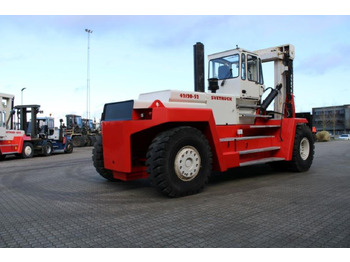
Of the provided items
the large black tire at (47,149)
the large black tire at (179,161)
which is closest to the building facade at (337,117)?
the large black tire at (47,149)

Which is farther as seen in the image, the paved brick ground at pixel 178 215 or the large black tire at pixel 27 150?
the large black tire at pixel 27 150

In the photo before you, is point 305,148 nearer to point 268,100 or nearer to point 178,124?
point 268,100

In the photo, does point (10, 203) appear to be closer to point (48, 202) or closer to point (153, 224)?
point (48, 202)

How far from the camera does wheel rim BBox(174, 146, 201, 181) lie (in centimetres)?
584

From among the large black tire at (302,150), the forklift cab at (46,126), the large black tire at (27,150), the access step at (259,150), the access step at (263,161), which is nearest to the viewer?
the access step at (259,150)

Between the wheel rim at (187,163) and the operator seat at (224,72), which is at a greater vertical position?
the operator seat at (224,72)

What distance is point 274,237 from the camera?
12.2 ft

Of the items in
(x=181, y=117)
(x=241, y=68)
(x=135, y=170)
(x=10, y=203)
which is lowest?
(x=10, y=203)

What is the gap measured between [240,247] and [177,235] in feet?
2.69

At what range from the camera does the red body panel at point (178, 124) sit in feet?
19.2

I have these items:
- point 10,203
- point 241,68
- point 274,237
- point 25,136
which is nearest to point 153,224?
point 274,237

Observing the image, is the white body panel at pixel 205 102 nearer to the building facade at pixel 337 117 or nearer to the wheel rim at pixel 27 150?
the wheel rim at pixel 27 150

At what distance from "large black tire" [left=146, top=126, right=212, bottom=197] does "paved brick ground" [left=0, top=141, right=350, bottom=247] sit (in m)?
0.27

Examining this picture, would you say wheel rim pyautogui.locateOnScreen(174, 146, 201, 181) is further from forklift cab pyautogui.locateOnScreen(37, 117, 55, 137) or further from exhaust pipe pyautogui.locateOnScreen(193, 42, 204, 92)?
forklift cab pyautogui.locateOnScreen(37, 117, 55, 137)
